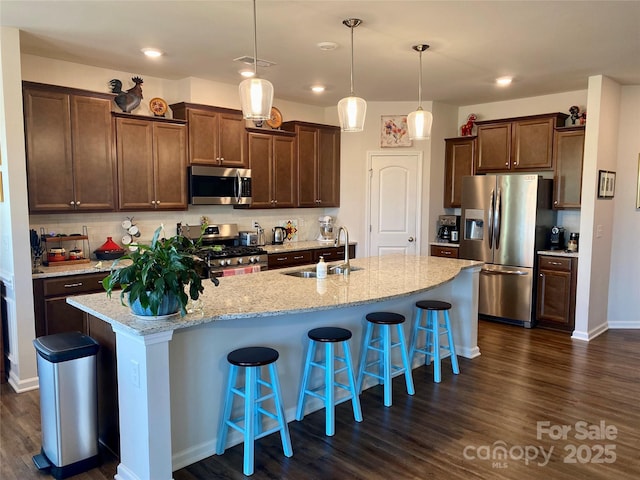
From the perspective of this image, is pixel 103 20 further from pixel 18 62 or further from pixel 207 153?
pixel 207 153

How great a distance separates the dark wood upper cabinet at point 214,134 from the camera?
4.95 meters

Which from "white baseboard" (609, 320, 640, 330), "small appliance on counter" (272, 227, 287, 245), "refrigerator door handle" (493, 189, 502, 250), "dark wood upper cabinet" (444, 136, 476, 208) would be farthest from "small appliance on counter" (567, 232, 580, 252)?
"small appliance on counter" (272, 227, 287, 245)

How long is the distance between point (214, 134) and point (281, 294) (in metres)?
2.74

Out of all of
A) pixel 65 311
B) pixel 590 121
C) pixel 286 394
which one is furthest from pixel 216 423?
pixel 590 121

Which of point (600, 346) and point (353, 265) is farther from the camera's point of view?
point (600, 346)

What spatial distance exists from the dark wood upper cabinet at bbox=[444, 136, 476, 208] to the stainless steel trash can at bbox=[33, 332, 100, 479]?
4.94 m

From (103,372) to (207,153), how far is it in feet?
9.25

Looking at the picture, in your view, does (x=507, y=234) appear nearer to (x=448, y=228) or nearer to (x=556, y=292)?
(x=556, y=292)

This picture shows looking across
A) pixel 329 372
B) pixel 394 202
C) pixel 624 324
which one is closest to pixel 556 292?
pixel 624 324

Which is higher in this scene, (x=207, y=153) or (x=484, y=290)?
(x=207, y=153)

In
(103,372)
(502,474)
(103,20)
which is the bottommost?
(502,474)

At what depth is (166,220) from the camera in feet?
16.9

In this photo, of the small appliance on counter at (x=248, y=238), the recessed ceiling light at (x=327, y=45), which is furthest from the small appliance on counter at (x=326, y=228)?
the recessed ceiling light at (x=327, y=45)

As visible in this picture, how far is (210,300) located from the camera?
2783mm
